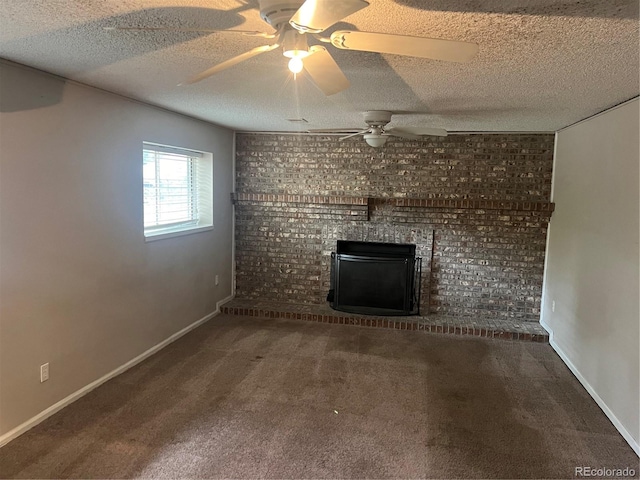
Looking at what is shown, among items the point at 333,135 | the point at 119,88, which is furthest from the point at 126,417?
the point at 333,135

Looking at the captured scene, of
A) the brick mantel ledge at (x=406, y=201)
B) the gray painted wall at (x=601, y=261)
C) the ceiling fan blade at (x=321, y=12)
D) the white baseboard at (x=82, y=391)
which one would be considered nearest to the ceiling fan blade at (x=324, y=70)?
the ceiling fan blade at (x=321, y=12)

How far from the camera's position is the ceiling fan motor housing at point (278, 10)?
1.22 meters

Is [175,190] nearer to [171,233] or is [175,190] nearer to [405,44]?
[171,233]

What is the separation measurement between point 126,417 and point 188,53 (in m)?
2.20

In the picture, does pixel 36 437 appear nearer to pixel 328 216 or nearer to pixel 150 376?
pixel 150 376

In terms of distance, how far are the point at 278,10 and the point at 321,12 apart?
185 millimetres

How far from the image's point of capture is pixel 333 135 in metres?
4.89

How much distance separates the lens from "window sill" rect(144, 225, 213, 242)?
3627 mm

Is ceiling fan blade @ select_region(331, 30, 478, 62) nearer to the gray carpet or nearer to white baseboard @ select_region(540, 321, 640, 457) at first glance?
the gray carpet

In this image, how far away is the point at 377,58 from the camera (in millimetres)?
2072

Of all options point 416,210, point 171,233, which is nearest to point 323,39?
point 171,233

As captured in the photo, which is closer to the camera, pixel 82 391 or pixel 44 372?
pixel 44 372

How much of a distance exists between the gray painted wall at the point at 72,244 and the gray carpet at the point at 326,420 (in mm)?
281

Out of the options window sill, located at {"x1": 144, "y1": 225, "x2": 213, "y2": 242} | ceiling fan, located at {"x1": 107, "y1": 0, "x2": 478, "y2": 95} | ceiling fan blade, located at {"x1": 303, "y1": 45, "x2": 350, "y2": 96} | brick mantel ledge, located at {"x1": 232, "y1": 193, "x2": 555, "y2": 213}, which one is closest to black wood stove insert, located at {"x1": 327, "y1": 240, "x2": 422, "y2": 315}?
brick mantel ledge, located at {"x1": 232, "y1": 193, "x2": 555, "y2": 213}
